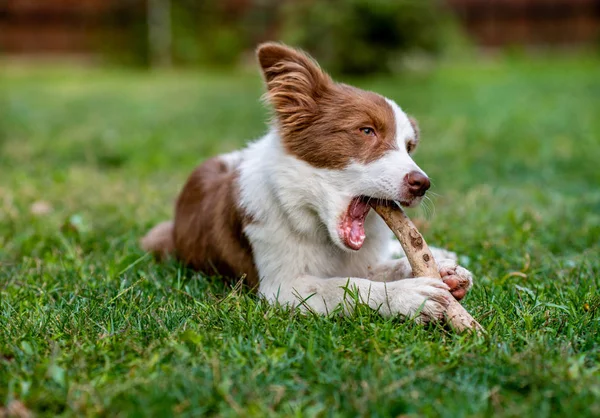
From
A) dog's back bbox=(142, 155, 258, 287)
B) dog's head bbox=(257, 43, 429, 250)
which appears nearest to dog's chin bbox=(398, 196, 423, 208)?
dog's head bbox=(257, 43, 429, 250)

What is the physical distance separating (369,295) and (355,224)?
0.36 m

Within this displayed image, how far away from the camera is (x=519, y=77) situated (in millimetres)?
15781

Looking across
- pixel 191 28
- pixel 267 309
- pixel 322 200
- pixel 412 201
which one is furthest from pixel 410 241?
pixel 191 28

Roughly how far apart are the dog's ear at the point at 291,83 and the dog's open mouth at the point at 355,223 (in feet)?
1.54

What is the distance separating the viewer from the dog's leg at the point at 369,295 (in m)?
3.11

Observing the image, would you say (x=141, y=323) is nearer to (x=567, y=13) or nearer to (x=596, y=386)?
(x=596, y=386)

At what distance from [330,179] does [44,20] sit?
68.5ft

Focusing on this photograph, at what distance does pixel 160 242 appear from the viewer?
448cm

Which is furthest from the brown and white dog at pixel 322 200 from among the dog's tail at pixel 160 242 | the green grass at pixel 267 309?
the dog's tail at pixel 160 242

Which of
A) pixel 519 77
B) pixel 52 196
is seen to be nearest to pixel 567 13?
pixel 519 77

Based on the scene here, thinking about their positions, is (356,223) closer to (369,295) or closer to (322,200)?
(322,200)

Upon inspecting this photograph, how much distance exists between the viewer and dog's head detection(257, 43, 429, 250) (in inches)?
131

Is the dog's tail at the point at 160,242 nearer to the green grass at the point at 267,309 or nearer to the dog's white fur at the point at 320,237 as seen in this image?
the green grass at the point at 267,309

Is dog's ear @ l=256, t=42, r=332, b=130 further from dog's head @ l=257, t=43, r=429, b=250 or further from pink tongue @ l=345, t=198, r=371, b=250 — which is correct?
pink tongue @ l=345, t=198, r=371, b=250
